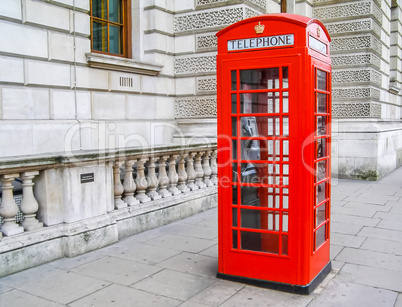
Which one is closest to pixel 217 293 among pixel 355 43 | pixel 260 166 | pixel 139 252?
pixel 260 166

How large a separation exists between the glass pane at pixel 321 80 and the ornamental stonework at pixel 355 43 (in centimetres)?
773

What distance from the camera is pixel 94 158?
487 centimetres

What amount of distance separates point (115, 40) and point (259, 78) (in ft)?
19.4

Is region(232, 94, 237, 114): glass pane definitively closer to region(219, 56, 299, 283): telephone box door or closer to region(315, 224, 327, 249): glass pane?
region(219, 56, 299, 283): telephone box door

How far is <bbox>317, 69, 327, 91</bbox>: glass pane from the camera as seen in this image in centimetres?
373

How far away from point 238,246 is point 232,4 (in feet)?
20.3

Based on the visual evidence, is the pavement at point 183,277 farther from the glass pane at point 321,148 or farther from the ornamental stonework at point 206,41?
the ornamental stonework at point 206,41

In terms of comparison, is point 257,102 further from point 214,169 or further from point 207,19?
point 207,19

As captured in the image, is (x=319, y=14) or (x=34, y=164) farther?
(x=319, y=14)

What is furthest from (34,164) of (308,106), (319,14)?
(319,14)

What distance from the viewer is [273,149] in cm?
374

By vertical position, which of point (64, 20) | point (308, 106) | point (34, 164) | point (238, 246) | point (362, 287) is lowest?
point (362, 287)

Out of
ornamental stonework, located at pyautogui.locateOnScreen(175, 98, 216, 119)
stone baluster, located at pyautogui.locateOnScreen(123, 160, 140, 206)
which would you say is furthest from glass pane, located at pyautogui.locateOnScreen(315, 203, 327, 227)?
ornamental stonework, located at pyautogui.locateOnScreen(175, 98, 216, 119)

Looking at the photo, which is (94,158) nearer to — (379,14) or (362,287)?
(362,287)
